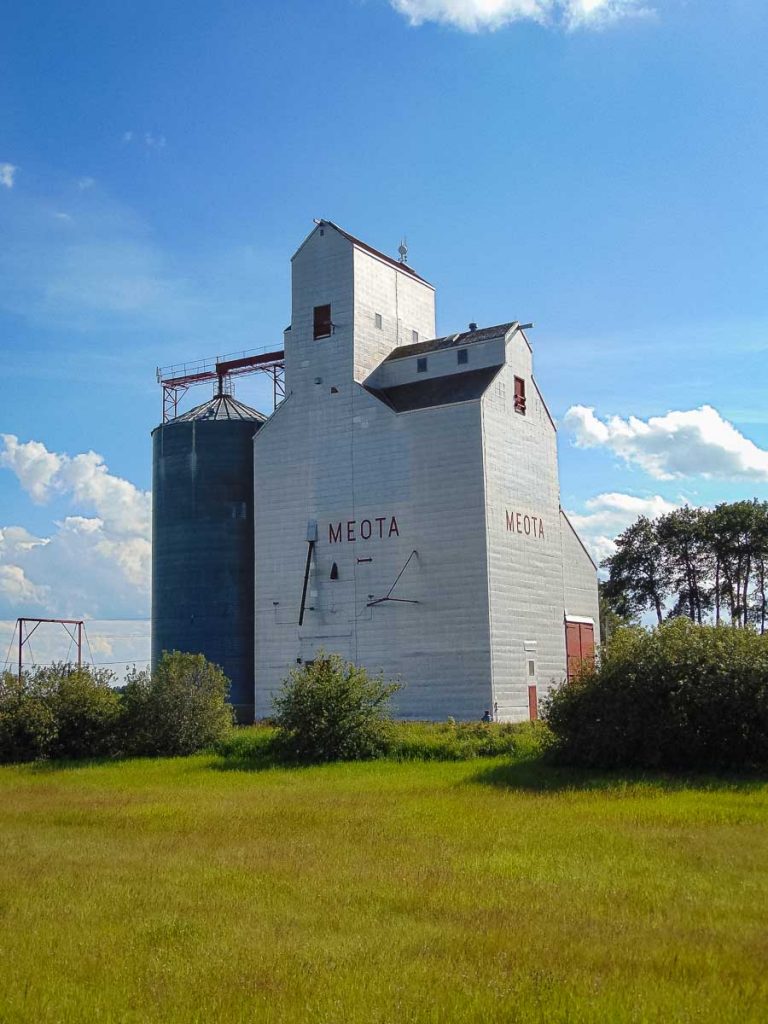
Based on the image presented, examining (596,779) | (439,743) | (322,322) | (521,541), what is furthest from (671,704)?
(322,322)

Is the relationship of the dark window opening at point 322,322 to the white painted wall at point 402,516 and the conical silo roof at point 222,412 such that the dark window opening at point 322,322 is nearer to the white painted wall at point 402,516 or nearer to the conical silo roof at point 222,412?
the white painted wall at point 402,516

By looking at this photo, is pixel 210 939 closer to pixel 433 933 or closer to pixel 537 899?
pixel 433 933

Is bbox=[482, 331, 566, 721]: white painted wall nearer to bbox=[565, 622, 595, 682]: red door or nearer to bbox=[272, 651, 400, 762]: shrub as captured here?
bbox=[565, 622, 595, 682]: red door

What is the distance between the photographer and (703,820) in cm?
1750

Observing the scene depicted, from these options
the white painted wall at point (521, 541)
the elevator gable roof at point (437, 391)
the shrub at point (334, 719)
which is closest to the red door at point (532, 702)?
the white painted wall at point (521, 541)

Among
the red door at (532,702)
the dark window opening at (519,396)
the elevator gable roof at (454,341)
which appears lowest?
the red door at (532,702)

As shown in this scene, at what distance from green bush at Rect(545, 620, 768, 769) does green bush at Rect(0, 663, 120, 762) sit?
15.7 meters

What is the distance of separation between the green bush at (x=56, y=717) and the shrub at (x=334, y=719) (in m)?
6.76

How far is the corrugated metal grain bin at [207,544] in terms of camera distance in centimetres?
4594

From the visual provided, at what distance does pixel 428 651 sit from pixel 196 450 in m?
15.8

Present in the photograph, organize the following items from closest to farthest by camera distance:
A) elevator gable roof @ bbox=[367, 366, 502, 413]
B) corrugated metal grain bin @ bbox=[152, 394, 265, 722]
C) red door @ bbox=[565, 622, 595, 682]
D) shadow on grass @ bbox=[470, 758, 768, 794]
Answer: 1. shadow on grass @ bbox=[470, 758, 768, 794]
2. elevator gable roof @ bbox=[367, 366, 502, 413]
3. red door @ bbox=[565, 622, 595, 682]
4. corrugated metal grain bin @ bbox=[152, 394, 265, 722]

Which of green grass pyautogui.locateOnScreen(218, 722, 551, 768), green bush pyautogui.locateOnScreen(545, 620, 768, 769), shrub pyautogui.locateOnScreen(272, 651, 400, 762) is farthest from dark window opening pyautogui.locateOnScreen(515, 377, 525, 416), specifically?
green bush pyautogui.locateOnScreen(545, 620, 768, 769)

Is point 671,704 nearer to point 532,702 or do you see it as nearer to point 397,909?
point 397,909

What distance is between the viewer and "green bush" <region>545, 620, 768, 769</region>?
2334 centimetres
